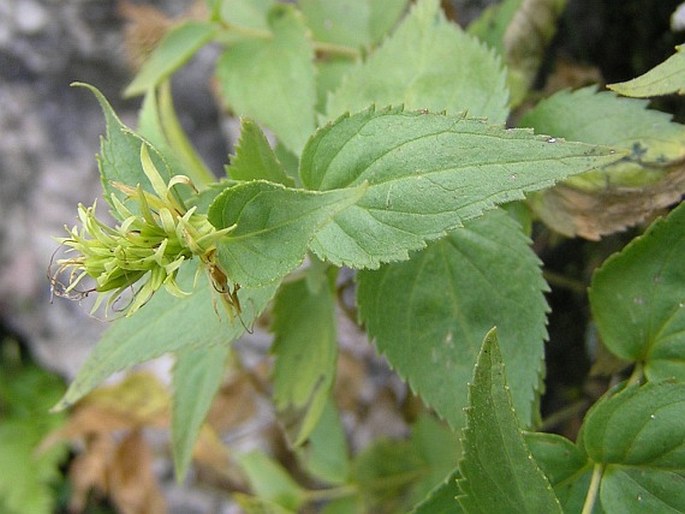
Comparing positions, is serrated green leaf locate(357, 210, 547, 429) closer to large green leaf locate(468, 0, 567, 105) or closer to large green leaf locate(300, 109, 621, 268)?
large green leaf locate(300, 109, 621, 268)

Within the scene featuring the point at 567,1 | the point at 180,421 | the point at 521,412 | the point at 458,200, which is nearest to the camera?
the point at 458,200

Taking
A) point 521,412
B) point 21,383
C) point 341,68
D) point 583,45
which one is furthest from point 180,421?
point 21,383

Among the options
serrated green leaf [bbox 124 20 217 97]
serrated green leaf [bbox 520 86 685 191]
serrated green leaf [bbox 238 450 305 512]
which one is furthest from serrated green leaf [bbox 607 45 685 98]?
serrated green leaf [bbox 238 450 305 512]

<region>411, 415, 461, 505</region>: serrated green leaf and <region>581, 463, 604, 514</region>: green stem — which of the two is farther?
<region>411, 415, 461, 505</region>: serrated green leaf

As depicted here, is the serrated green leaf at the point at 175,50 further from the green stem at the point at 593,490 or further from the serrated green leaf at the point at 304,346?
the green stem at the point at 593,490

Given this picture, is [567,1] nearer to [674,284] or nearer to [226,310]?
[674,284]

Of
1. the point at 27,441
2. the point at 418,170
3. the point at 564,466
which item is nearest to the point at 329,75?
the point at 418,170

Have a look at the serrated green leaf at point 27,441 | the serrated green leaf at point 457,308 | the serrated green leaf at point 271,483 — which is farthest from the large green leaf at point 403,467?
the serrated green leaf at point 27,441
